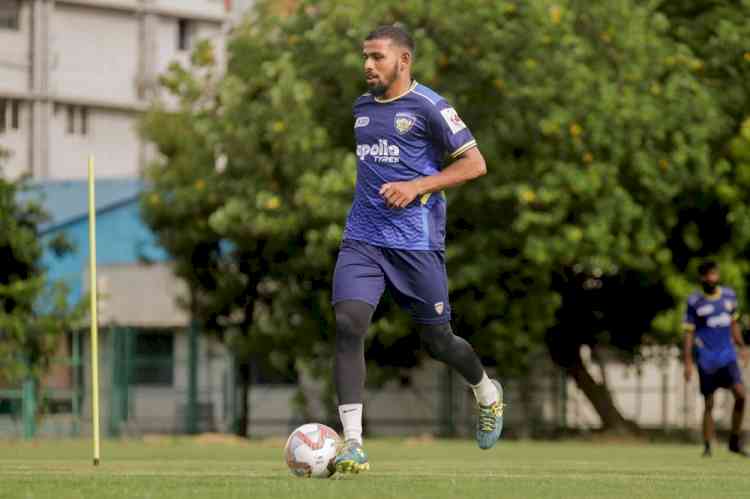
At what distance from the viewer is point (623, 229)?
31766mm

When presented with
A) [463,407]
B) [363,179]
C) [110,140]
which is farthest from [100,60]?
[363,179]

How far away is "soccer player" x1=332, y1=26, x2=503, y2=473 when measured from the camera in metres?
11.7

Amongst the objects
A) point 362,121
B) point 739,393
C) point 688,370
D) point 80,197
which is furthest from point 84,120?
point 362,121

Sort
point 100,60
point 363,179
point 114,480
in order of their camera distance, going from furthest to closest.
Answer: point 100,60, point 363,179, point 114,480

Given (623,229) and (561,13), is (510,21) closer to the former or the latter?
(561,13)

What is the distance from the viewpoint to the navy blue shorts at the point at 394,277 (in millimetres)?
11828

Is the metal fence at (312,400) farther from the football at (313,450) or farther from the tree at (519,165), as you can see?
the football at (313,450)

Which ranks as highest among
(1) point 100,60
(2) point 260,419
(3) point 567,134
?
(1) point 100,60

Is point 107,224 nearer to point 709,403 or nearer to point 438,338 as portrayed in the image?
point 709,403

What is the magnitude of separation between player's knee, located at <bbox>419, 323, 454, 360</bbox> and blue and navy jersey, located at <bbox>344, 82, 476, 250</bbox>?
0.53 metres

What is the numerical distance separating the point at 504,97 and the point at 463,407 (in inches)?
336

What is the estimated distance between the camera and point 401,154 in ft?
38.9

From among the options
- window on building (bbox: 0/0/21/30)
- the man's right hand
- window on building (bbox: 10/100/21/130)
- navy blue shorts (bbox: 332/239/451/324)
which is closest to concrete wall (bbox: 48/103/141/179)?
window on building (bbox: 10/100/21/130)

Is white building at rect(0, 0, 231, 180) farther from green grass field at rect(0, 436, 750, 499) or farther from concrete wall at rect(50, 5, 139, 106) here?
green grass field at rect(0, 436, 750, 499)
